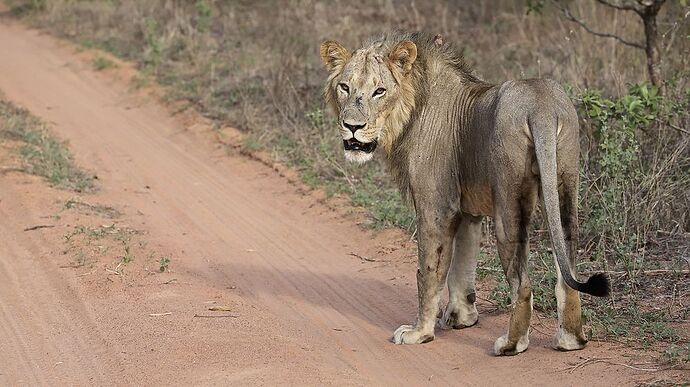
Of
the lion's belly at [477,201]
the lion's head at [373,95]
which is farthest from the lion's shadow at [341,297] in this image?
the lion's head at [373,95]

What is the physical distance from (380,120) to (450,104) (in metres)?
0.43

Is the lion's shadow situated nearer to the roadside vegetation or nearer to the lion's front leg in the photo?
the lion's front leg

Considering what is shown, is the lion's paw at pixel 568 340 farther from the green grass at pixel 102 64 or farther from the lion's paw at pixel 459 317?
the green grass at pixel 102 64

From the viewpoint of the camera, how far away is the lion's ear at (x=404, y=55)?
20.1 feet

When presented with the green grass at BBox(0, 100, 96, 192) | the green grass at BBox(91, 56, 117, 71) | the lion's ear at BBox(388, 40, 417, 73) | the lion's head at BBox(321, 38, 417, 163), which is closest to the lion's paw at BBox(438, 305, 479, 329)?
the lion's head at BBox(321, 38, 417, 163)

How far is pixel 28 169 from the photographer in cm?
983

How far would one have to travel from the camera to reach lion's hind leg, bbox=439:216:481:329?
254 inches

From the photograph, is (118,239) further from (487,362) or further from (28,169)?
(487,362)

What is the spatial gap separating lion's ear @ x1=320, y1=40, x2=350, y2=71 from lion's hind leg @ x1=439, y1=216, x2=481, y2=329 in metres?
1.16

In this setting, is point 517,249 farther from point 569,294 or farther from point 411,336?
point 411,336

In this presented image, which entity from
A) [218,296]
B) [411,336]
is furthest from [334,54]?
[218,296]

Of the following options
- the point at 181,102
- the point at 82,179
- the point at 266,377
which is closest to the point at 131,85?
the point at 181,102

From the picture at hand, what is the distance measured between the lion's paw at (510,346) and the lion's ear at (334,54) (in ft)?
5.98

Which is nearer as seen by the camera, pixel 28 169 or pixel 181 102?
pixel 28 169
